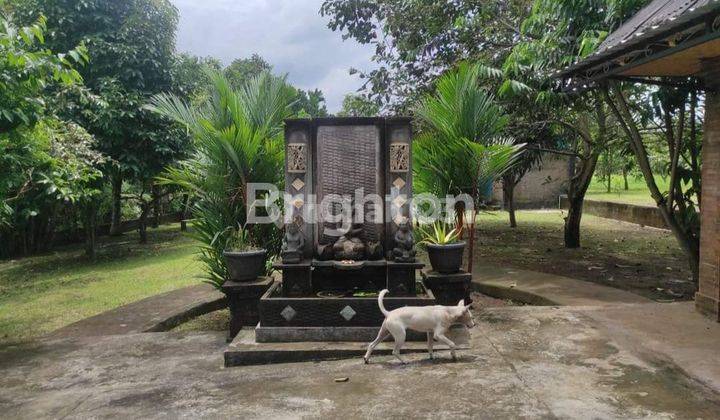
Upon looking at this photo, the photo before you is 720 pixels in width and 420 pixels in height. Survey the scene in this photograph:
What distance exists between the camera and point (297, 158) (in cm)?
538

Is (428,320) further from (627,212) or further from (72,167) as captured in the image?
(627,212)

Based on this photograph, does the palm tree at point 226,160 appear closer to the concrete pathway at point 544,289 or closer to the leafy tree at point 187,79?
the concrete pathway at point 544,289

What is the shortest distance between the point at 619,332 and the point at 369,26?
28.8 ft

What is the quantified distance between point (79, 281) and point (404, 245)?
7.39 meters

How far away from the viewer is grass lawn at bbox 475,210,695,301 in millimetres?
7616

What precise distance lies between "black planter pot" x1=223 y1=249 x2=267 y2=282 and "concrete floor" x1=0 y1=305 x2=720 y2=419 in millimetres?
708

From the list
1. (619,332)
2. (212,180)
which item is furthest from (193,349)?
(619,332)

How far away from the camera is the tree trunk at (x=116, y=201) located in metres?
12.4

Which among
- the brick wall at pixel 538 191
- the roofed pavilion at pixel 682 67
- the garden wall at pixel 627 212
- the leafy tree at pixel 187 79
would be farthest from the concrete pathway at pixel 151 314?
the brick wall at pixel 538 191

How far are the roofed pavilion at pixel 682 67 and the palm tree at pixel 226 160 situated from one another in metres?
3.35

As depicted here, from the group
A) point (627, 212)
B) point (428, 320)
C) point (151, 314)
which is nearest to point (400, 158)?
point (428, 320)

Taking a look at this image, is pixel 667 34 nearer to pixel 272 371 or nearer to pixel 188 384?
pixel 272 371

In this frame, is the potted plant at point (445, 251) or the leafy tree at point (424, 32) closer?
the potted plant at point (445, 251)

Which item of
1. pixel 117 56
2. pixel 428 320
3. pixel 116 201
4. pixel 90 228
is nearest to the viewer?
pixel 428 320
